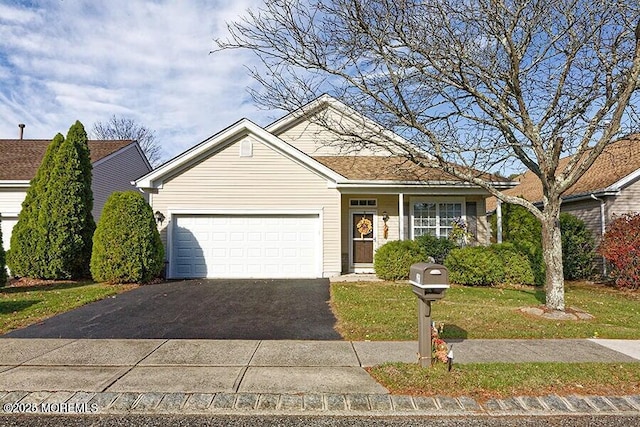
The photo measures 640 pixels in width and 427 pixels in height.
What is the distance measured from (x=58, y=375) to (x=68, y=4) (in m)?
9.09

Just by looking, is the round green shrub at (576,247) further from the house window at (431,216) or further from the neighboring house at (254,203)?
the house window at (431,216)

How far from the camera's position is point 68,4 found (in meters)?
9.46

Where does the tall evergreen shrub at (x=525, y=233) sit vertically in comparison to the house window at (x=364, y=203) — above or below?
below

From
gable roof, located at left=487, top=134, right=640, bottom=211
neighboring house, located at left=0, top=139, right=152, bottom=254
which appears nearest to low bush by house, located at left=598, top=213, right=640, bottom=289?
→ gable roof, located at left=487, top=134, right=640, bottom=211

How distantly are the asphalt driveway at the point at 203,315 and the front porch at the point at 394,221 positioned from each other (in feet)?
10.3

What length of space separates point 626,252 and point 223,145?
1212cm

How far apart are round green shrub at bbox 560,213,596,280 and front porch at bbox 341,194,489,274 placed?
239 centimetres

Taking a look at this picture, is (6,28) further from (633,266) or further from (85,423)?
(633,266)

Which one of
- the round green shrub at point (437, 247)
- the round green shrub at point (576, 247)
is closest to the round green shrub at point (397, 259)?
the round green shrub at point (437, 247)

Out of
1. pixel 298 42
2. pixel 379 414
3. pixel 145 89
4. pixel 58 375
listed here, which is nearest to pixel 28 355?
pixel 58 375

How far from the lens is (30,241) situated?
1207 cm

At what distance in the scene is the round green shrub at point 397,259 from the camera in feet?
38.9

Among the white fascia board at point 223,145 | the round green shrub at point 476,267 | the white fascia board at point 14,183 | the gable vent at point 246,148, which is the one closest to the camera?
the round green shrub at point 476,267

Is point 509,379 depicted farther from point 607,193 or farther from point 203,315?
point 607,193
